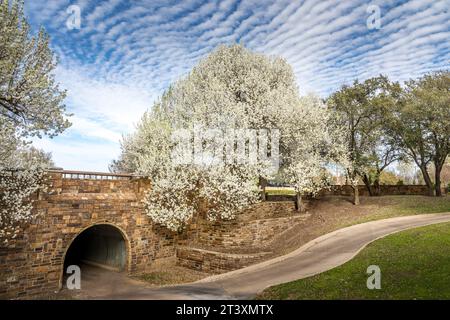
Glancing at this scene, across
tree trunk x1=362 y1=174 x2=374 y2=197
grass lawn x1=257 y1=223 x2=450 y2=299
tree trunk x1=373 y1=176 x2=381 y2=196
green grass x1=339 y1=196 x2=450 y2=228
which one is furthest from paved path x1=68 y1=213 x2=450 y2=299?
tree trunk x1=373 y1=176 x2=381 y2=196

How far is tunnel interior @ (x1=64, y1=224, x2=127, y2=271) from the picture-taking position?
2295 centimetres

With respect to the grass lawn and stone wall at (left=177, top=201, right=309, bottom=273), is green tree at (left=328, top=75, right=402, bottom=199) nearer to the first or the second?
stone wall at (left=177, top=201, right=309, bottom=273)

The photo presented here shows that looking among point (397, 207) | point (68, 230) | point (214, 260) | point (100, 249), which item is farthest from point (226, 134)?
point (397, 207)

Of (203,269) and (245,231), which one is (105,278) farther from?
(245,231)

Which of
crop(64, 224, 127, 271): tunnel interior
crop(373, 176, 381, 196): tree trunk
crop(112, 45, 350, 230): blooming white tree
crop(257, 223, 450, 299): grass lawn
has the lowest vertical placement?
crop(64, 224, 127, 271): tunnel interior

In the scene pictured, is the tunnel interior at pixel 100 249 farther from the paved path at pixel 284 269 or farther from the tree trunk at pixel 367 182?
the tree trunk at pixel 367 182

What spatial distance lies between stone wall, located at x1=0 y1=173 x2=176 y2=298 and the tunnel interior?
55.2 inches

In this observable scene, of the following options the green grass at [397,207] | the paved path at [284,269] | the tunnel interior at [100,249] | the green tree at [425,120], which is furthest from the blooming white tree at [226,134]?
the green tree at [425,120]

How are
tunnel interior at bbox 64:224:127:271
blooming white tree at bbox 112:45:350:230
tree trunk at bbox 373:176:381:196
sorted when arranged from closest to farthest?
tunnel interior at bbox 64:224:127:271 → blooming white tree at bbox 112:45:350:230 → tree trunk at bbox 373:176:381:196

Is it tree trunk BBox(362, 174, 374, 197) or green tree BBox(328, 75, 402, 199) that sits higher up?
green tree BBox(328, 75, 402, 199)

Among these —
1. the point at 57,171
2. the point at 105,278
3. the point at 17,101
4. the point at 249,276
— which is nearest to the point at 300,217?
the point at 249,276

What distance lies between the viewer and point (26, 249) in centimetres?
1678

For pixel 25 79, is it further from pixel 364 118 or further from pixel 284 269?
pixel 364 118
